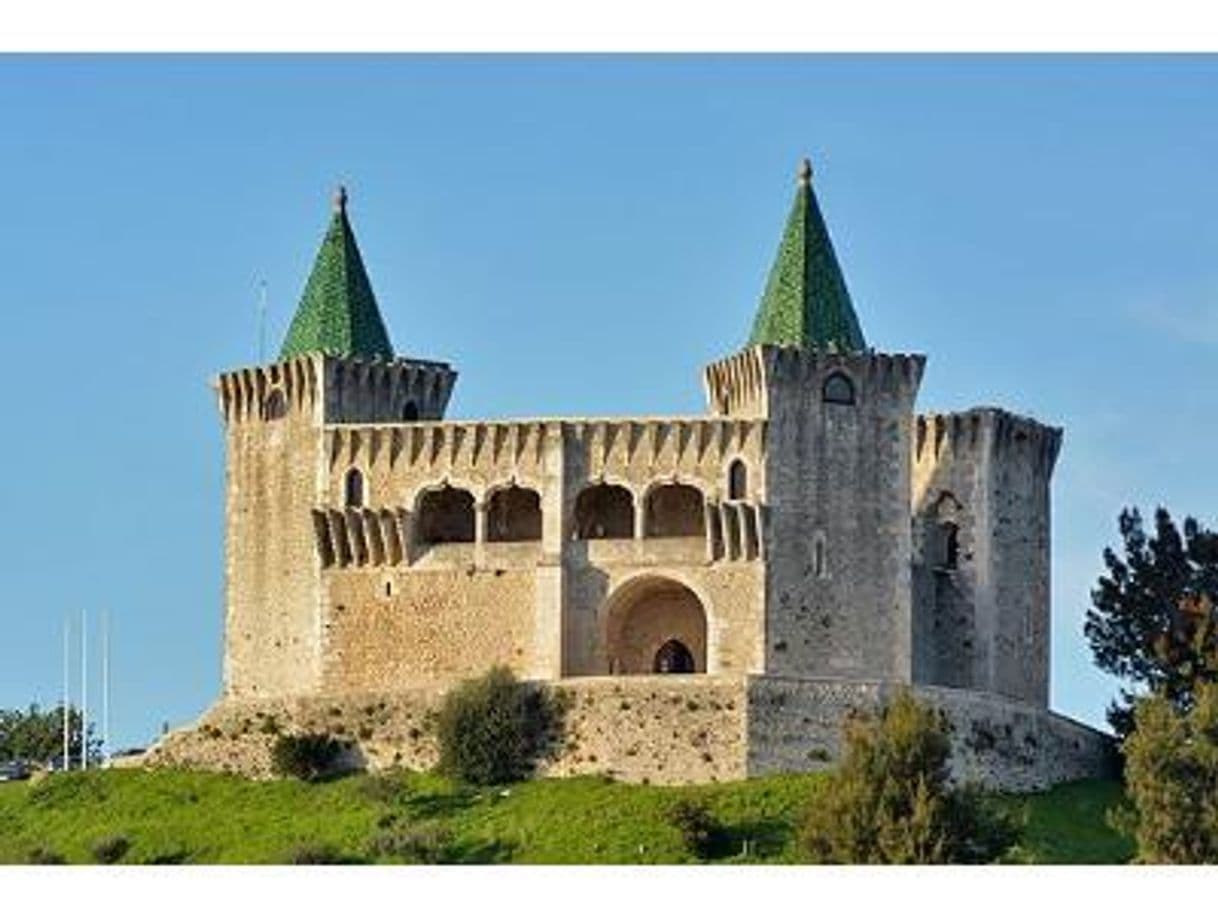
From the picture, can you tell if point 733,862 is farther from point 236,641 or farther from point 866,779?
point 236,641

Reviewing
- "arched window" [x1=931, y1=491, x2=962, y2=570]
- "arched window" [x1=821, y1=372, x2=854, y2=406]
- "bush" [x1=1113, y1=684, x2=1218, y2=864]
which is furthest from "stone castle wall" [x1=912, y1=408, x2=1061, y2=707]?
"bush" [x1=1113, y1=684, x2=1218, y2=864]

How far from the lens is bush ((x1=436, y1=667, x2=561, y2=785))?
4333 inches

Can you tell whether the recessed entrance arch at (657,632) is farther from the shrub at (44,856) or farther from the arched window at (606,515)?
the shrub at (44,856)

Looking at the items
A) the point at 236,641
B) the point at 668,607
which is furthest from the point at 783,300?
the point at 236,641

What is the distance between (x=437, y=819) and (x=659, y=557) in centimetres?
933

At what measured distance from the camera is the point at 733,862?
102938 mm

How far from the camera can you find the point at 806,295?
11544 cm

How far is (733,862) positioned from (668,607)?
13.7 metres

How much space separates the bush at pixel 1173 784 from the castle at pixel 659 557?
24.5 ft

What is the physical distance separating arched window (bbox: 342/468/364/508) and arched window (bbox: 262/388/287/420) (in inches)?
100.0

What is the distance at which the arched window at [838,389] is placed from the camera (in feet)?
372

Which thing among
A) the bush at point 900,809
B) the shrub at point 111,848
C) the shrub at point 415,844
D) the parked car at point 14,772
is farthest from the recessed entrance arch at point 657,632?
the parked car at point 14,772

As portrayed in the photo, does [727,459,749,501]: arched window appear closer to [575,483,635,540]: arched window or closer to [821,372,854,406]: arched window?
[821,372,854,406]: arched window

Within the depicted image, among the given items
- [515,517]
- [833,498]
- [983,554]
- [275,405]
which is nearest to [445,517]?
[515,517]
